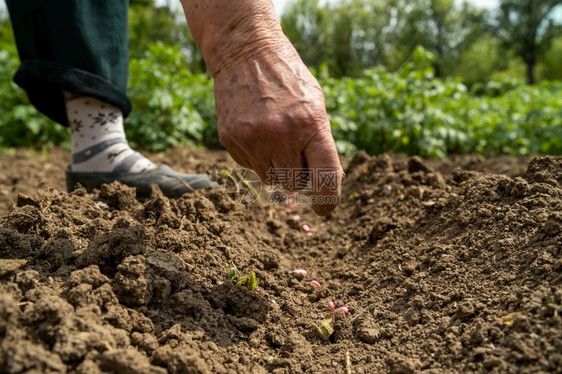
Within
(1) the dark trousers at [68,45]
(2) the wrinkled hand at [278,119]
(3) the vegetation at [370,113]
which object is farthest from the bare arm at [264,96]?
(3) the vegetation at [370,113]

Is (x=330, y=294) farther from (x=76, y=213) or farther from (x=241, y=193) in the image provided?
(x=76, y=213)

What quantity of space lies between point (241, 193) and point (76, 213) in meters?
0.94

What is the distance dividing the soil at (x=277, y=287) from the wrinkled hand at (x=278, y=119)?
49 centimetres

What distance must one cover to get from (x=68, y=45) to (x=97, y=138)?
1.58 feet

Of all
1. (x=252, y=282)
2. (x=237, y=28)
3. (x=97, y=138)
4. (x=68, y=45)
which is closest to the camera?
(x=237, y=28)

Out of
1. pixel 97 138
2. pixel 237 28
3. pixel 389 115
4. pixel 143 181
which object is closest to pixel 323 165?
pixel 237 28

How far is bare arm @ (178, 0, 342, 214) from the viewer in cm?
126

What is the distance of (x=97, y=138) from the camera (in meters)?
2.23

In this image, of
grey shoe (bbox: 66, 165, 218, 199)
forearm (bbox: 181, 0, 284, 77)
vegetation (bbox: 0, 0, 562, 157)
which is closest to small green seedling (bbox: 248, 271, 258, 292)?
forearm (bbox: 181, 0, 284, 77)

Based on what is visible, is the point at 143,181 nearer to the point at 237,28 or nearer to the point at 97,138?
the point at 97,138

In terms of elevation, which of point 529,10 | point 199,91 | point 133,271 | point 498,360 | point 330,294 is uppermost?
point 529,10

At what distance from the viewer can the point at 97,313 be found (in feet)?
3.85

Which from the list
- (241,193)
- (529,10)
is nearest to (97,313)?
(241,193)

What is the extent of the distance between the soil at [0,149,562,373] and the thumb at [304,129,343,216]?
19.9 inches
